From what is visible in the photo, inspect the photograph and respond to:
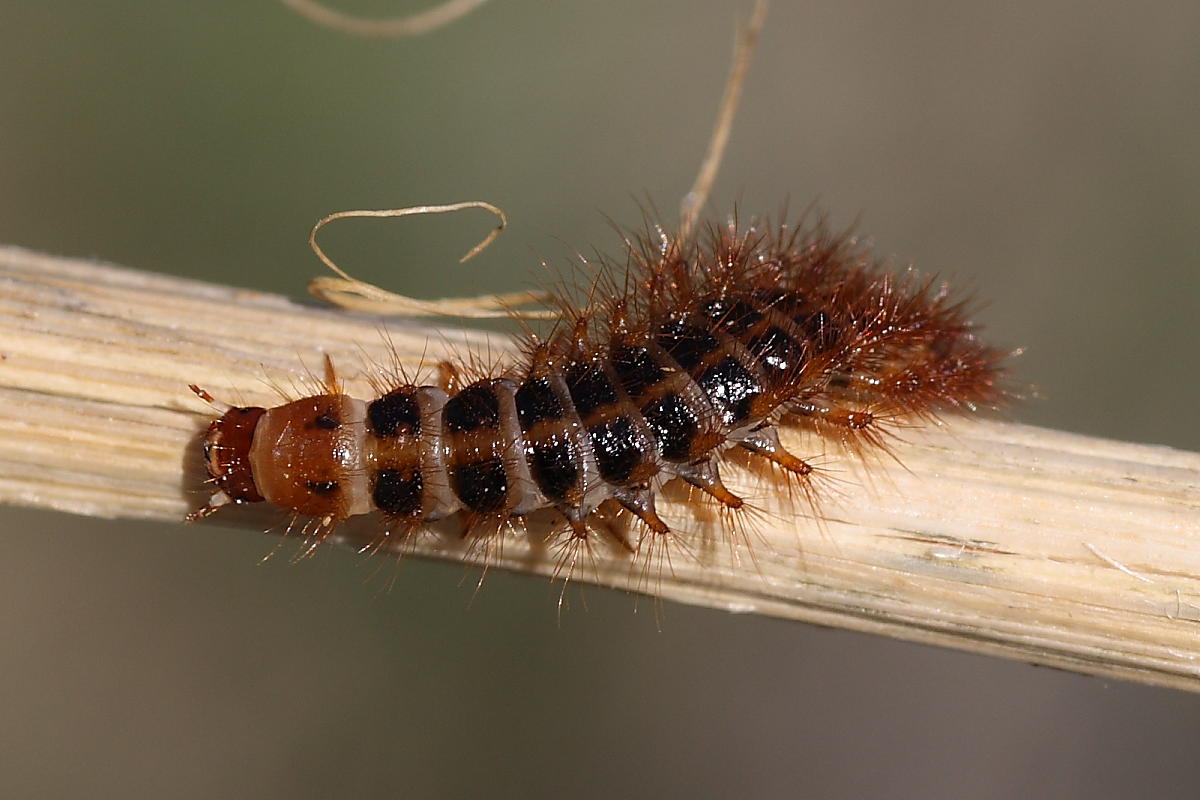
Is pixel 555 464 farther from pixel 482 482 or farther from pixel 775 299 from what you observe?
pixel 775 299

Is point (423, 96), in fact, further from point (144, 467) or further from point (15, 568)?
point (144, 467)

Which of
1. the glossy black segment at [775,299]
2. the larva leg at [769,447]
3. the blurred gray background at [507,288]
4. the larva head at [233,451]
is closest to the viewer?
the larva head at [233,451]

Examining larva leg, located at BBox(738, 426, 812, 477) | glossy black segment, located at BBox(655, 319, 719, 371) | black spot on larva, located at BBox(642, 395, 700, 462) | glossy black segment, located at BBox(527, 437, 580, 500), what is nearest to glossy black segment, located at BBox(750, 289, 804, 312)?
glossy black segment, located at BBox(655, 319, 719, 371)

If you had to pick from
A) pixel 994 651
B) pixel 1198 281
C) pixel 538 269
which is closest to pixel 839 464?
pixel 994 651

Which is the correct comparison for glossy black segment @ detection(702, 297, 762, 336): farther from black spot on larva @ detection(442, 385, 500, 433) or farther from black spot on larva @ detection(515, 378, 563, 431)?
black spot on larva @ detection(442, 385, 500, 433)

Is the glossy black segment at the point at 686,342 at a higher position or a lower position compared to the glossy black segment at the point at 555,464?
higher

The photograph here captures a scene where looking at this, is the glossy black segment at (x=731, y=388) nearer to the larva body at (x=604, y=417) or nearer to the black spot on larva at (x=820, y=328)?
the larva body at (x=604, y=417)

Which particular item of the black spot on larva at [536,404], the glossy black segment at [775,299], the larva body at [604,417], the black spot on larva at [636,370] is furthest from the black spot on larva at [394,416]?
the glossy black segment at [775,299]
